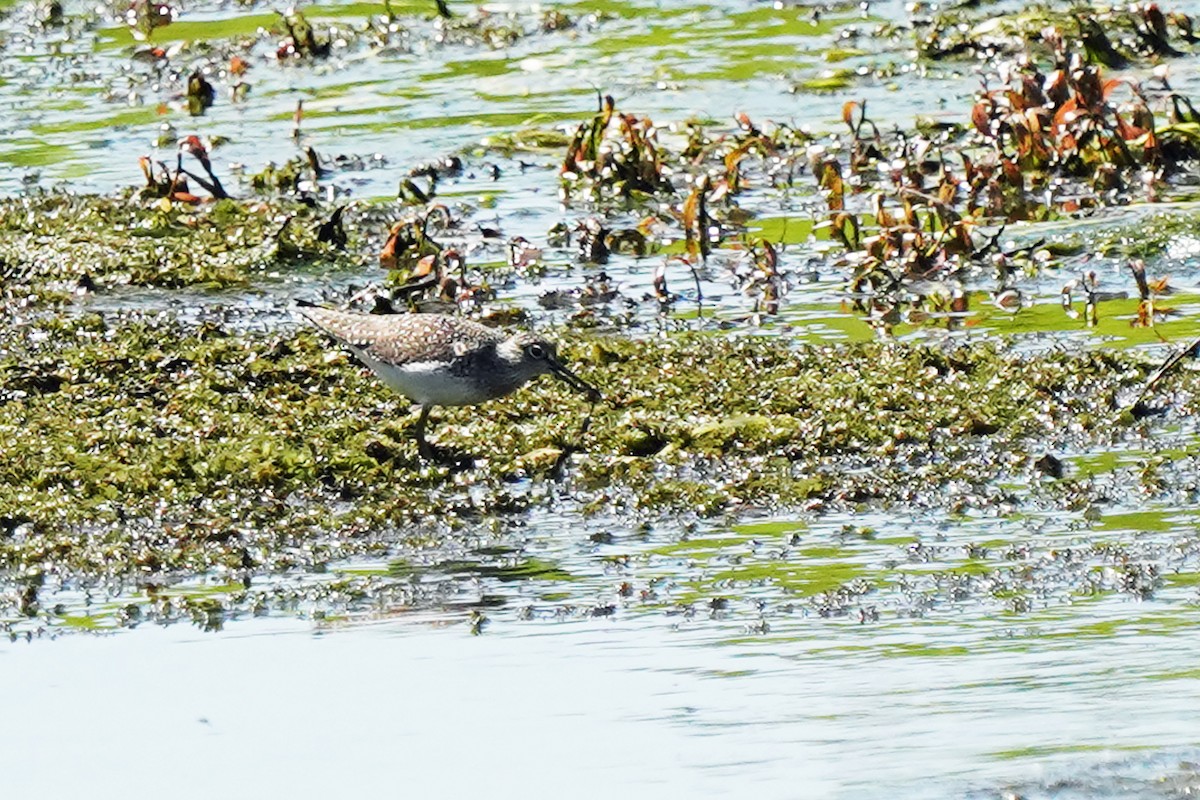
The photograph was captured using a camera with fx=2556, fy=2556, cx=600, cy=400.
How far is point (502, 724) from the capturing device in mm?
7957

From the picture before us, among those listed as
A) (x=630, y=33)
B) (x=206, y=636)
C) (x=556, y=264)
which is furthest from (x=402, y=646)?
(x=630, y=33)

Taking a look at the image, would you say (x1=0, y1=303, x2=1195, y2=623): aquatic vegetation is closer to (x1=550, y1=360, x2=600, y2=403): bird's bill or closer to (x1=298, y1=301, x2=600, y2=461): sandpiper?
(x1=550, y1=360, x2=600, y2=403): bird's bill

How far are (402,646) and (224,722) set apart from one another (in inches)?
34.6

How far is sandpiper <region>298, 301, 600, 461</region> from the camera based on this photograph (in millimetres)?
11086

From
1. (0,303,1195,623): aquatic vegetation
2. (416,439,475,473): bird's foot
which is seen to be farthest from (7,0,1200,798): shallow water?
(416,439,475,473): bird's foot

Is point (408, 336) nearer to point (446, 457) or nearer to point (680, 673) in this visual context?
point (446, 457)

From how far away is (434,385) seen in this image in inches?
435

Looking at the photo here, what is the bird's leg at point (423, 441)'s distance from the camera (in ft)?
35.8

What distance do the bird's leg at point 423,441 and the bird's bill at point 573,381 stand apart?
0.61m

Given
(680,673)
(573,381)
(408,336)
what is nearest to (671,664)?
→ (680,673)

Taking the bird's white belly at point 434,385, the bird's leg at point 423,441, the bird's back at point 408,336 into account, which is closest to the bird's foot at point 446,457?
the bird's leg at point 423,441

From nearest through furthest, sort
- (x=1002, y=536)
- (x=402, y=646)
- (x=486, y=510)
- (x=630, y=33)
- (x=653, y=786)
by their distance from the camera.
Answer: (x=653, y=786) → (x=402, y=646) → (x=1002, y=536) → (x=486, y=510) → (x=630, y=33)

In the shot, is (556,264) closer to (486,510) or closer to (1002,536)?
(486,510)

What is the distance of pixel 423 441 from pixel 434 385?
251mm
